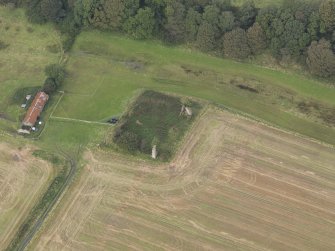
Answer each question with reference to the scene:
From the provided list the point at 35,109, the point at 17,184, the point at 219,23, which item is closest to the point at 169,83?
the point at 219,23

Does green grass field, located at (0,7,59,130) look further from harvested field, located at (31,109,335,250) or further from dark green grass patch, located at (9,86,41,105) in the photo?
harvested field, located at (31,109,335,250)

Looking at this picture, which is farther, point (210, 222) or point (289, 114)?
point (289, 114)

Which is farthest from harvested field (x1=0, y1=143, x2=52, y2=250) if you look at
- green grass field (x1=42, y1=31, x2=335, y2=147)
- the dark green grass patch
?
the dark green grass patch

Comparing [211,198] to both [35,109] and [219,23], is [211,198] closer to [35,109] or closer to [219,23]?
[35,109]

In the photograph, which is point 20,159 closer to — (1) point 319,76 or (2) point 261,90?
(2) point 261,90

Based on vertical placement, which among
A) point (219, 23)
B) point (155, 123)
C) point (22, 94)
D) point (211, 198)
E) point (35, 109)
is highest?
point (219, 23)

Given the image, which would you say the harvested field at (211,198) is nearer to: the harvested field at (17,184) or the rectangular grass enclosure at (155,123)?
the rectangular grass enclosure at (155,123)

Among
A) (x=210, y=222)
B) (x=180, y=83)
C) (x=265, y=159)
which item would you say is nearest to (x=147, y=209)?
(x=210, y=222)
